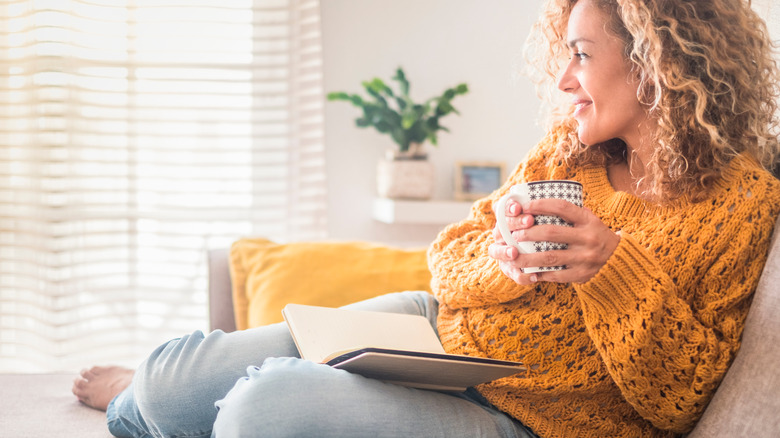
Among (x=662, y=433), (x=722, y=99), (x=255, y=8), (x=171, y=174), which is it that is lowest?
(x=662, y=433)

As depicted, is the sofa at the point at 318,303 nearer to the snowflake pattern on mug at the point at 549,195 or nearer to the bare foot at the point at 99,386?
the bare foot at the point at 99,386

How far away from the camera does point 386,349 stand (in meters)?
0.79

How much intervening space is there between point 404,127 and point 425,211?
34 cm

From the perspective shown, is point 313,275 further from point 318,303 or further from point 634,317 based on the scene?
point 634,317

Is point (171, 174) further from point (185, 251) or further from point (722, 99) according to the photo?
point (722, 99)

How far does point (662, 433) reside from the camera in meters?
1.01

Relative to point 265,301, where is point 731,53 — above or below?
above

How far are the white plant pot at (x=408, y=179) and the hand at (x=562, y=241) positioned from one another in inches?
70.6

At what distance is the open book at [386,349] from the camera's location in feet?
2.70

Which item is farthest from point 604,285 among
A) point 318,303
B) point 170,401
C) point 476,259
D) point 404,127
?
point 404,127

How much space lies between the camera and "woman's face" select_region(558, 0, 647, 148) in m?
1.05

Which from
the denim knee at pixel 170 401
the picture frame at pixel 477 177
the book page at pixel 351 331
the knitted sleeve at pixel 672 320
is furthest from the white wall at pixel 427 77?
the knitted sleeve at pixel 672 320

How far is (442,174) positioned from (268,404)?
7.48ft

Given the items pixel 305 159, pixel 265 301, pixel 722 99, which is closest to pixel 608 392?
pixel 722 99
